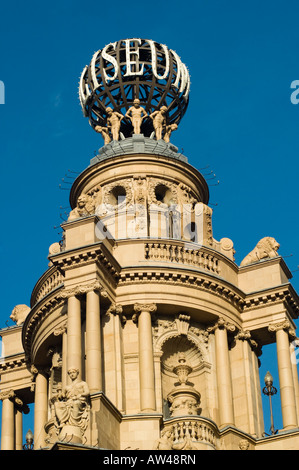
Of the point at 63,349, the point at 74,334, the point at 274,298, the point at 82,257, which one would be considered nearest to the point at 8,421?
the point at 63,349

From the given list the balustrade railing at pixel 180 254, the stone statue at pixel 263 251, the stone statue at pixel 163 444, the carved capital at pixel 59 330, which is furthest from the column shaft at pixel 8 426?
the stone statue at pixel 163 444

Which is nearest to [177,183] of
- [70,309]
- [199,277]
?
[199,277]

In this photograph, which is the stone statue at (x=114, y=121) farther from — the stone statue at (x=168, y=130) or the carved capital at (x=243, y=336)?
the carved capital at (x=243, y=336)

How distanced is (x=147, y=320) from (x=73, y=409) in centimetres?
857

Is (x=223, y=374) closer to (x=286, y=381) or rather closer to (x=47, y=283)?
(x=286, y=381)

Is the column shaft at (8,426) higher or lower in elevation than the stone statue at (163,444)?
higher

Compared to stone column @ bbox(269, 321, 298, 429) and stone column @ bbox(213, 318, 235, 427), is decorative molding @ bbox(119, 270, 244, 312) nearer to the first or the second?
stone column @ bbox(213, 318, 235, 427)

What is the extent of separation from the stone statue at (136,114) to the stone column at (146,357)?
417 inches

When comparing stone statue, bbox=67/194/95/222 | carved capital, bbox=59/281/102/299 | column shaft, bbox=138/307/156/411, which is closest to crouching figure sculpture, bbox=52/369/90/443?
column shaft, bbox=138/307/156/411

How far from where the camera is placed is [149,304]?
55219mm

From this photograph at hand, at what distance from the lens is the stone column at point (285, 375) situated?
54344 mm

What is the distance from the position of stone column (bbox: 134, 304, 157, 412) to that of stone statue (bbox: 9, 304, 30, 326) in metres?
7.73

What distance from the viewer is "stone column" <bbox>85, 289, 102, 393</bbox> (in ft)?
169

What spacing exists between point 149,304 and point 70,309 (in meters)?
3.37
